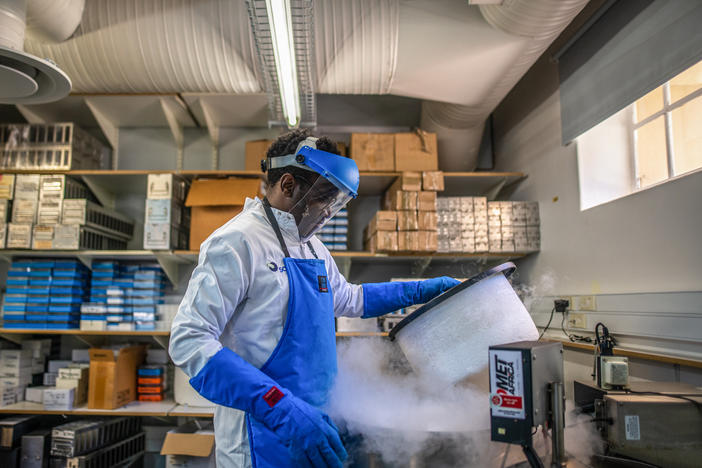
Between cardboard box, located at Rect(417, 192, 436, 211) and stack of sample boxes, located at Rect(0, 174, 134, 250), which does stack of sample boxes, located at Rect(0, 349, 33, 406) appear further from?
A: cardboard box, located at Rect(417, 192, 436, 211)

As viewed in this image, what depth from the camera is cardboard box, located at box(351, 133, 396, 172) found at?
344 cm

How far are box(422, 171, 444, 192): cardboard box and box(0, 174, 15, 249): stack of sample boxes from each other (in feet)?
9.90

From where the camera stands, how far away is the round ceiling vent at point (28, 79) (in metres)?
1.92

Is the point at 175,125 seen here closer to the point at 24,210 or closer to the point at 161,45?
the point at 161,45

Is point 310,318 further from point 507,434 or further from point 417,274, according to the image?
→ point 417,274

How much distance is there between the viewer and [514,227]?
3.32 metres

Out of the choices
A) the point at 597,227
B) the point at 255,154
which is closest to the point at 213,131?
the point at 255,154

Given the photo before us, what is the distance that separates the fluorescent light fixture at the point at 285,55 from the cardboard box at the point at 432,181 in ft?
3.28

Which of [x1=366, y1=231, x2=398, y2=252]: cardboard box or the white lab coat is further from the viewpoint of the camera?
[x1=366, y1=231, x2=398, y2=252]: cardboard box

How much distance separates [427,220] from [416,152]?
0.55 metres

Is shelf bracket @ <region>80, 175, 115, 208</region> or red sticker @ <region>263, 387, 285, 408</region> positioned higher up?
shelf bracket @ <region>80, 175, 115, 208</region>

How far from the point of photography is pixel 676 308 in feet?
6.53

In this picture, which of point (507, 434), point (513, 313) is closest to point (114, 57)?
point (513, 313)

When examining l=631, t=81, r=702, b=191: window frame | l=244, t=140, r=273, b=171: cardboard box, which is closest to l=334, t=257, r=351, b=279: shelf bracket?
l=244, t=140, r=273, b=171: cardboard box
